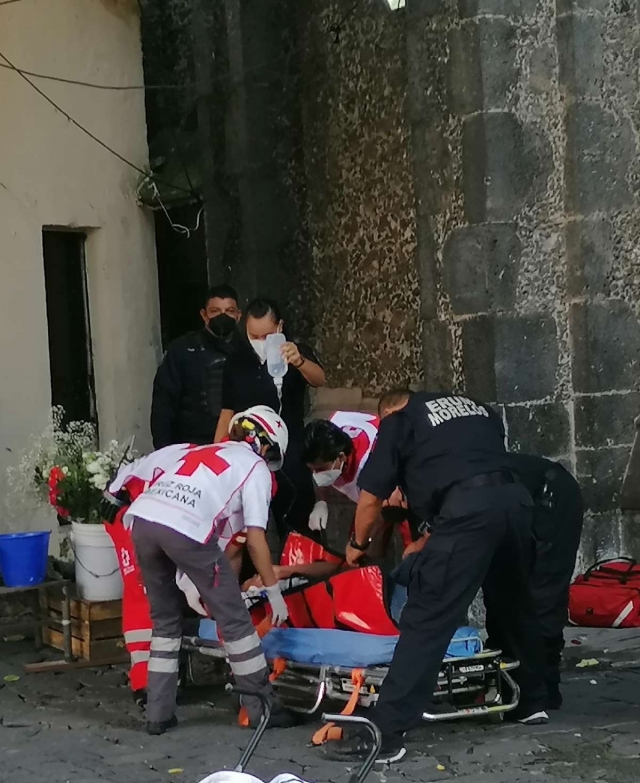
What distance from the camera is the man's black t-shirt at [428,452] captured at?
5.02 meters

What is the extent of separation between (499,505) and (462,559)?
25cm

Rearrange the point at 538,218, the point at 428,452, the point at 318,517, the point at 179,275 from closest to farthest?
the point at 428,452 → the point at 318,517 → the point at 538,218 → the point at 179,275

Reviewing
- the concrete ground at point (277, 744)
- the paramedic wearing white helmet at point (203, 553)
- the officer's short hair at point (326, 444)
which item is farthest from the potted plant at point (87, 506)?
the officer's short hair at point (326, 444)

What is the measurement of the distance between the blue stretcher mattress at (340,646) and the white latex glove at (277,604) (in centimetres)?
6

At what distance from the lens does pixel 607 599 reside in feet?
22.7

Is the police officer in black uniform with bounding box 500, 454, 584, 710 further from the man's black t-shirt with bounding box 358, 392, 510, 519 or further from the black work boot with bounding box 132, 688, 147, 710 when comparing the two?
the black work boot with bounding box 132, 688, 147, 710

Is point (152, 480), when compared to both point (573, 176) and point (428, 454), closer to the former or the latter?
point (428, 454)

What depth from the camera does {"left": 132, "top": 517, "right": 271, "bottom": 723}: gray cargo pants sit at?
5.20 metres

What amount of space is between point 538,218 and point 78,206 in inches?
133

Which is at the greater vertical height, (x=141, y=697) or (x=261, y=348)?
(x=261, y=348)

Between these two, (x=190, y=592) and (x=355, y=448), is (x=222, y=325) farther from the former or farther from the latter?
(x=190, y=592)

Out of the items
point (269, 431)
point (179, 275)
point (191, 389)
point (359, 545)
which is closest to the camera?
point (359, 545)

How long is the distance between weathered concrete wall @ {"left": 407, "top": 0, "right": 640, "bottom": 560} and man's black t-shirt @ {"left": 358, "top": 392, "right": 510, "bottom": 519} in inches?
79.1

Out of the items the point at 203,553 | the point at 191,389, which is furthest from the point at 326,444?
the point at 191,389
